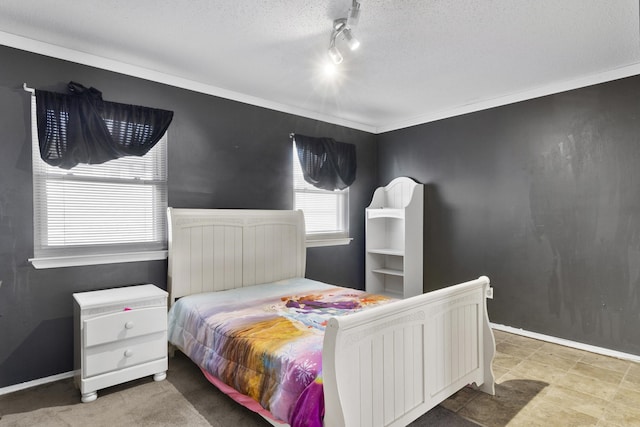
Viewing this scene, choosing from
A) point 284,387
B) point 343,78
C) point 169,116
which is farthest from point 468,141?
point 284,387

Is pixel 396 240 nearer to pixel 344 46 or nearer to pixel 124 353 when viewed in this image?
pixel 344 46

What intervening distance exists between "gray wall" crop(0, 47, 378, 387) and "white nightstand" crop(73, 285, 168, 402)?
8.2 inches

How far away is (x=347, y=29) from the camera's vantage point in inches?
85.4

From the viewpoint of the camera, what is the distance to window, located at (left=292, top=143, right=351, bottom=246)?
13.8 feet

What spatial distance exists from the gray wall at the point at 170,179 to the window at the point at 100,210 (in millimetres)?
66

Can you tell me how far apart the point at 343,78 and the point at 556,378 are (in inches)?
118

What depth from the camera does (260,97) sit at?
3771 mm

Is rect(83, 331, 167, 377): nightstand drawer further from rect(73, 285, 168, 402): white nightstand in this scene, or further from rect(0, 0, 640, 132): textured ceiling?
rect(0, 0, 640, 132): textured ceiling

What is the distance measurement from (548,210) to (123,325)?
3775 mm

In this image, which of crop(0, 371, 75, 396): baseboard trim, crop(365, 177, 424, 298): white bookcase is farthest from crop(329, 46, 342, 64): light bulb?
crop(0, 371, 75, 396): baseboard trim

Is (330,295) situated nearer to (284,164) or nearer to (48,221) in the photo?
(284,164)

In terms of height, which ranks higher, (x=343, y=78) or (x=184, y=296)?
(x=343, y=78)

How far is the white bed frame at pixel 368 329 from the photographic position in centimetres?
156

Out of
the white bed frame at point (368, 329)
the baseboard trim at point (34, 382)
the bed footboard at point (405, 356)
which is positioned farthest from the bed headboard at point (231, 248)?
the bed footboard at point (405, 356)
